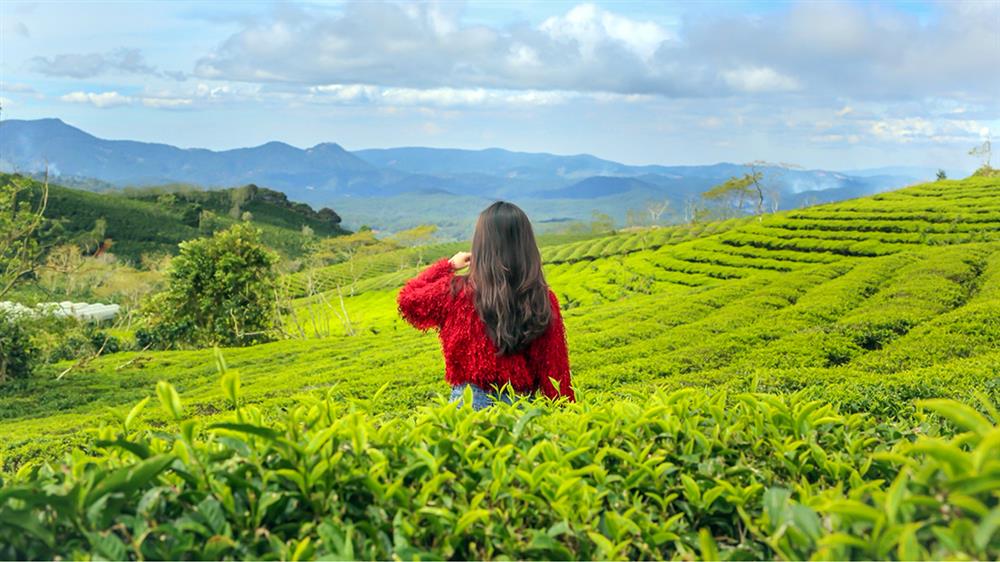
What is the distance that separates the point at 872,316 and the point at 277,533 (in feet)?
34.0

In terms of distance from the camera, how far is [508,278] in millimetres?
3686

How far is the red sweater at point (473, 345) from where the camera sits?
12.7 ft

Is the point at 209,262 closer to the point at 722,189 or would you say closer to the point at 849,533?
the point at 849,533

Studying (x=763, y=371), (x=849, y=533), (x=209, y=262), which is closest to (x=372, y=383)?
(x=763, y=371)

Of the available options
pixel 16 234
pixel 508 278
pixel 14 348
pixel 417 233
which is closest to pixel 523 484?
pixel 508 278

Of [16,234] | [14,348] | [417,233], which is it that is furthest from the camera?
[417,233]

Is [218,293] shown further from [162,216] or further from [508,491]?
[162,216]

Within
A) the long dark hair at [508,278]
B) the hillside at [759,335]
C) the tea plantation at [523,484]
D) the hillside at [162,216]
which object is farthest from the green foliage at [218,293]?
the hillside at [162,216]

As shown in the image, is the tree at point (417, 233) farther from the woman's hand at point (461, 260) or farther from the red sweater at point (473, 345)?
the red sweater at point (473, 345)

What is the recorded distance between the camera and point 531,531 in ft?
4.66

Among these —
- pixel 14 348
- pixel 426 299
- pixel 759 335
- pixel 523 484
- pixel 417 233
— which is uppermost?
pixel 426 299

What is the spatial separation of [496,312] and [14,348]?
15.8 meters

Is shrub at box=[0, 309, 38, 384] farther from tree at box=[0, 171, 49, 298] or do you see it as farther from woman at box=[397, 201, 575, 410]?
woman at box=[397, 201, 575, 410]

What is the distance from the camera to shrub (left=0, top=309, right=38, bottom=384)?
50.3ft
